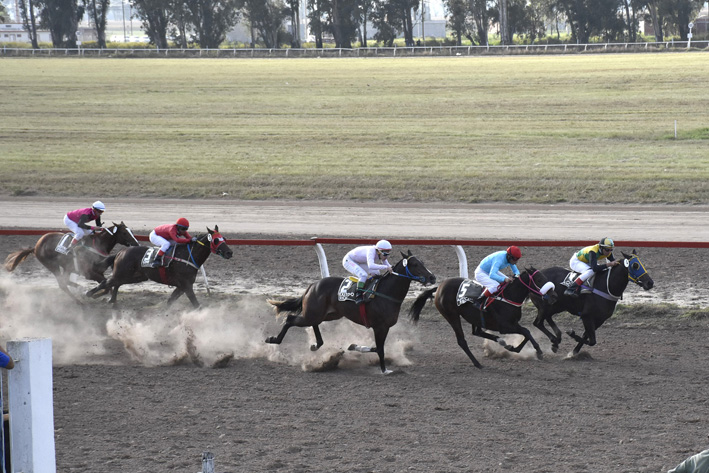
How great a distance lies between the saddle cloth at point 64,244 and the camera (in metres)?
13.9

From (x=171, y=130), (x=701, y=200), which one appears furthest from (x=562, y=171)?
(x=171, y=130)

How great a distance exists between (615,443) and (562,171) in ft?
58.5

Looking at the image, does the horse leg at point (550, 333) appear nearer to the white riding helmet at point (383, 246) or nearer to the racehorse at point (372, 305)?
the racehorse at point (372, 305)

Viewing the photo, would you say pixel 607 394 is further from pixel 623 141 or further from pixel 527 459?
pixel 623 141

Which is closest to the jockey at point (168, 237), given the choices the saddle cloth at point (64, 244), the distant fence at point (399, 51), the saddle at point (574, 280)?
the saddle cloth at point (64, 244)

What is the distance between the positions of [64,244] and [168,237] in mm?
2034

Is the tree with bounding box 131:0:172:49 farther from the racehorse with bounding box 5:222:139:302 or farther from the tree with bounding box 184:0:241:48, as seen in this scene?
the racehorse with bounding box 5:222:139:302

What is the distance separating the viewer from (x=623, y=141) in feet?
A: 98.2

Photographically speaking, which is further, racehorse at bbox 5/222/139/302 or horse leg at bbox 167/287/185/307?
→ racehorse at bbox 5/222/139/302

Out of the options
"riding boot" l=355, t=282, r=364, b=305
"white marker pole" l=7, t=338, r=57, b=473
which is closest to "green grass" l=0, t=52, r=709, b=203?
"riding boot" l=355, t=282, r=364, b=305

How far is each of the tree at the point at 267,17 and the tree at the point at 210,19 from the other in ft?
6.96

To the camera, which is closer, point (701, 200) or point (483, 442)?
point (483, 442)

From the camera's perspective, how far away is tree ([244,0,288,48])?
313 ft

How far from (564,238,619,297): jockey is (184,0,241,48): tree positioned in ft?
279
